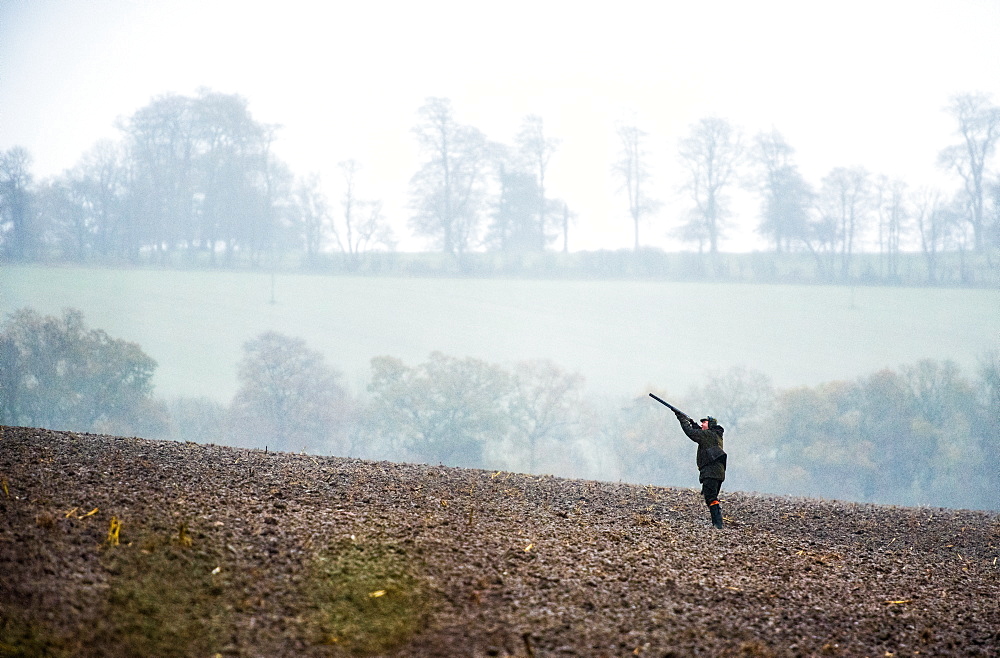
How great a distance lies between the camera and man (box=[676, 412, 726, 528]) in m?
9.96

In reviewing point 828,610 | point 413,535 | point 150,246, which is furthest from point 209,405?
point 828,610

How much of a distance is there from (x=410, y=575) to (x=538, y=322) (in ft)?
102

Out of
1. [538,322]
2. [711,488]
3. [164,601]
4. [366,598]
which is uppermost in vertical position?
[538,322]

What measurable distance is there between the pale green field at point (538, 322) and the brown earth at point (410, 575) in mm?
24325

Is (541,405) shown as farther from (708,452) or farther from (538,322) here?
(708,452)

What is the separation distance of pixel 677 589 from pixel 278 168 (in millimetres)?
34328

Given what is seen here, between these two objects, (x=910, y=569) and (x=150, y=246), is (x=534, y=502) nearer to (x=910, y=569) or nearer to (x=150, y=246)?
(x=910, y=569)

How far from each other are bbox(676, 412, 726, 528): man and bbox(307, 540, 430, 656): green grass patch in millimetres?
4716

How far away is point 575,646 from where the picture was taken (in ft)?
18.5

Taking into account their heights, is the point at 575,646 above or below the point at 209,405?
above

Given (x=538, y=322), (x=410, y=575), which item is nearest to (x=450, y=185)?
(x=538, y=322)

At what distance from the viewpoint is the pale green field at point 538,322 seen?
1315 inches

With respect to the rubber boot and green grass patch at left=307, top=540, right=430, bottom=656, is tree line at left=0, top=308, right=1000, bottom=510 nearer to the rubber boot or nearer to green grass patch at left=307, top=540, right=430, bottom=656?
the rubber boot

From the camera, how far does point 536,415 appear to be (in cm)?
3183
